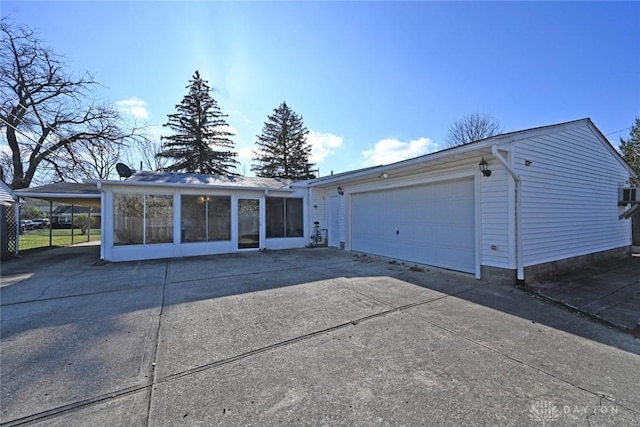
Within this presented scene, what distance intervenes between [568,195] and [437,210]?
312 cm

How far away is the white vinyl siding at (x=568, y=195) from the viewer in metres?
5.44

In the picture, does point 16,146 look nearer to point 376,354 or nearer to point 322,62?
point 322,62

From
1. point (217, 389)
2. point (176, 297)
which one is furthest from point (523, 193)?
point (176, 297)

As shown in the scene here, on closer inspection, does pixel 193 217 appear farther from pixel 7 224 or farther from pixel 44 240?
pixel 44 240

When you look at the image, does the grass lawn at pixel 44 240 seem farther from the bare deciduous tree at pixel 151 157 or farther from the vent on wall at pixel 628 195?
the vent on wall at pixel 628 195

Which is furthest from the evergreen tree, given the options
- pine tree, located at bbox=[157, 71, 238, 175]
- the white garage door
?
pine tree, located at bbox=[157, 71, 238, 175]

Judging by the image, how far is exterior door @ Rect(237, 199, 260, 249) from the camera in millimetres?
9805

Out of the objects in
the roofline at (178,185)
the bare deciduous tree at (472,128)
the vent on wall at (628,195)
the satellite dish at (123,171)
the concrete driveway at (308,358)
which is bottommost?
the concrete driveway at (308,358)

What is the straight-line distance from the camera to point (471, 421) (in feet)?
6.03

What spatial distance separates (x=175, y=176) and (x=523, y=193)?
440 inches

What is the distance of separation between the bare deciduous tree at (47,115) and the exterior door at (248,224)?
1324 centimetres

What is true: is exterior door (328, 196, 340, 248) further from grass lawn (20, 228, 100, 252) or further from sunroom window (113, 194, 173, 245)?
grass lawn (20, 228, 100, 252)

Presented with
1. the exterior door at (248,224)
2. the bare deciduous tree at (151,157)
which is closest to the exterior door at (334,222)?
the exterior door at (248,224)

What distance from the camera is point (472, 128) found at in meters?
19.7
